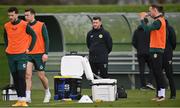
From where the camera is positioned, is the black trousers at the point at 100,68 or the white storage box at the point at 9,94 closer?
the white storage box at the point at 9,94

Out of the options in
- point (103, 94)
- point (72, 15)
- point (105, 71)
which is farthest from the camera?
point (72, 15)

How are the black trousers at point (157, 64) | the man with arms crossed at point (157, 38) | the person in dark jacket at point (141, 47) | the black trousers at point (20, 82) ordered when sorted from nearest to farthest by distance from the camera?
the black trousers at point (20, 82) < the man with arms crossed at point (157, 38) < the black trousers at point (157, 64) < the person in dark jacket at point (141, 47)

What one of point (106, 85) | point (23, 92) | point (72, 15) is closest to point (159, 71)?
point (106, 85)

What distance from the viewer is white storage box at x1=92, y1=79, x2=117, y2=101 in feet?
78.1

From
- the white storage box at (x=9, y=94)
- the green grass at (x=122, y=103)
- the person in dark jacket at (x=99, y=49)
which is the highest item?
the person in dark jacket at (x=99, y=49)

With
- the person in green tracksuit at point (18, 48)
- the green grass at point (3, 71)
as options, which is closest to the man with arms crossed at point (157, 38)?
the person in green tracksuit at point (18, 48)

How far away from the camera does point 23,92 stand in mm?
22359

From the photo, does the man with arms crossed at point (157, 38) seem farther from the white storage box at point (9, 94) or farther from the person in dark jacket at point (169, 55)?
the white storage box at point (9, 94)

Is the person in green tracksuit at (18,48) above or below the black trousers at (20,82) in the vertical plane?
above

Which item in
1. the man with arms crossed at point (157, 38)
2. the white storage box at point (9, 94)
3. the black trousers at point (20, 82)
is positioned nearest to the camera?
the black trousers at point (20, 82)

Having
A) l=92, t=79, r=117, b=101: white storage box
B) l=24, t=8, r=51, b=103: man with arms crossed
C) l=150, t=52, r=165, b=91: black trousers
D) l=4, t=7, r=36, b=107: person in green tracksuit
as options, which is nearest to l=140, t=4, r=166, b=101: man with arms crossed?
l=150, t=52, r=165, b=91: black trousers

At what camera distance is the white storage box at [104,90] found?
78.1 feet

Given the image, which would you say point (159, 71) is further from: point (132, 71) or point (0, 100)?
point (132, 71)

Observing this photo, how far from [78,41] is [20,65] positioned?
918 centimetres
